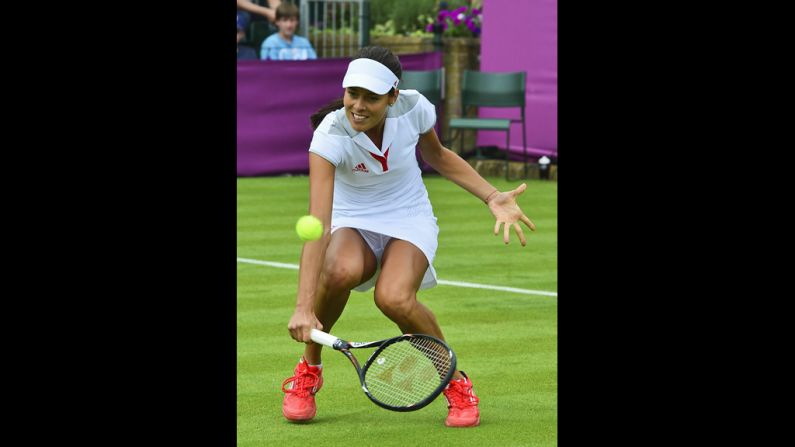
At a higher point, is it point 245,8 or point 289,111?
point 245,8

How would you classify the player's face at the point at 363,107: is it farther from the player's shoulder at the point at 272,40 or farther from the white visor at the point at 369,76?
the player's shoulder at the point at 272,40

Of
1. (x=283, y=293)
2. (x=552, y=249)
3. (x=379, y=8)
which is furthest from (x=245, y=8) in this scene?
(x=283, y=293)

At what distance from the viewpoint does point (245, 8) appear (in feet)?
57.9

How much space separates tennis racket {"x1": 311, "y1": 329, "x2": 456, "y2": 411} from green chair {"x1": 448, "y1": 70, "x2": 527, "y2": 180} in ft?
37.3

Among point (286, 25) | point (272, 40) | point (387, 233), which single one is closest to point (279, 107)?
point (272, 40)

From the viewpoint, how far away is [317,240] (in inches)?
224

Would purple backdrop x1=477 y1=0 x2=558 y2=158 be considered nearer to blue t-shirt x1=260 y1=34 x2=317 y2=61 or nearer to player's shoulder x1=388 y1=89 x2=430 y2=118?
blue t-shirt x1=260 y1=34 x2=317 y2=61

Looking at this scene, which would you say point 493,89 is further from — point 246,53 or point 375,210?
point 375,210

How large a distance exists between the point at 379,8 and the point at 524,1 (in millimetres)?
5945

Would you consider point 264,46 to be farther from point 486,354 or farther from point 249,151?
point 486,354

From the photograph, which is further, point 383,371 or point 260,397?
point 260,397

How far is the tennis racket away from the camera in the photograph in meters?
5.43

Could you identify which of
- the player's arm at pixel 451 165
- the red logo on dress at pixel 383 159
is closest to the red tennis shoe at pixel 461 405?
the player's arm at pixel 451 165

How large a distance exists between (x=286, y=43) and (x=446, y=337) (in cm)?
941
